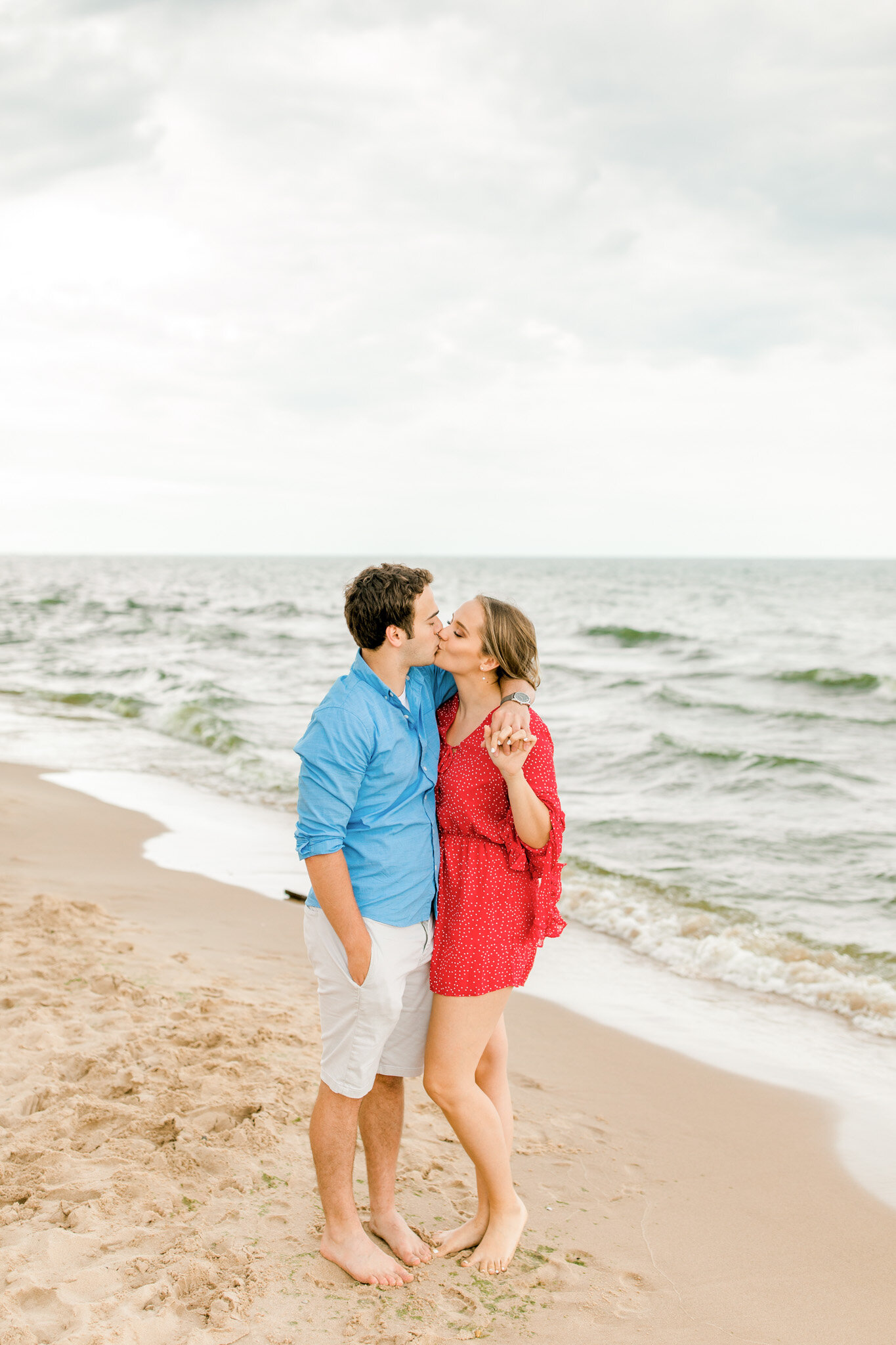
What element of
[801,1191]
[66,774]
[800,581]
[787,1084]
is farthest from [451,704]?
[800,581]

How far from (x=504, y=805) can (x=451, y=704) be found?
0.44m

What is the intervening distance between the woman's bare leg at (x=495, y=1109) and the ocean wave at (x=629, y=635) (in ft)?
89.4

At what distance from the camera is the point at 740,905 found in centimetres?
761

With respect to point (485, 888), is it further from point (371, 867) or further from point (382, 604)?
point (382, 604)

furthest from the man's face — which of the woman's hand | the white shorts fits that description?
the white shorts

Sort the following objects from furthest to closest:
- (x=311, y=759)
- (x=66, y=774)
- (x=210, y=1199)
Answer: (x=66, y=774), (x=210, y=1199), (x=311, y=759)

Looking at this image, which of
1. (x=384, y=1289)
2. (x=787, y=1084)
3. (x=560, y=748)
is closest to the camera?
(x=384, y=1289)

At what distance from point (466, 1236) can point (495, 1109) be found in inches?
17.4

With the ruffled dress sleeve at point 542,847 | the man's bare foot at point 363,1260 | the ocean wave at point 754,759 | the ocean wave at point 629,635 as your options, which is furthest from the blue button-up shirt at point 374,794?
the ocean wave at point 629,635

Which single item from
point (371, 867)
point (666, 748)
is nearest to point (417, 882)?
point (371, 867)

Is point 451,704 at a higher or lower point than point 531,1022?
higher

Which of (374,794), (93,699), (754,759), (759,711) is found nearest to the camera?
(374,794)

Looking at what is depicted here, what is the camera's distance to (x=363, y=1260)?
2.93 metres

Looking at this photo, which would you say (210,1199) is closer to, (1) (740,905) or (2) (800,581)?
(1) (740,905)
